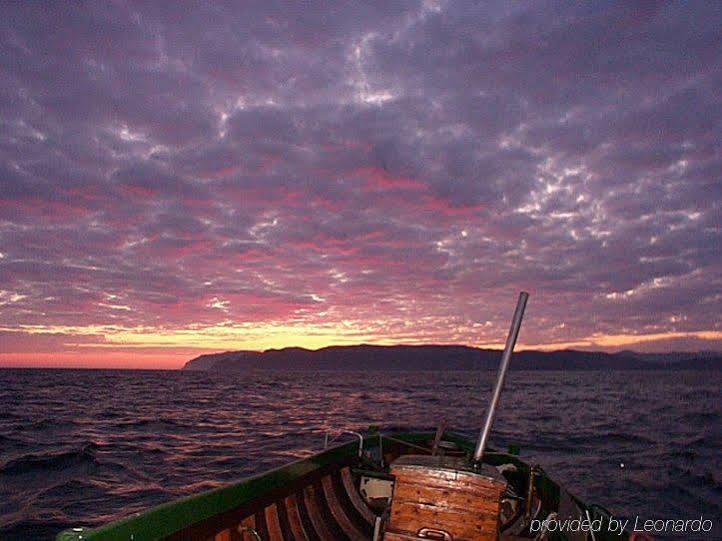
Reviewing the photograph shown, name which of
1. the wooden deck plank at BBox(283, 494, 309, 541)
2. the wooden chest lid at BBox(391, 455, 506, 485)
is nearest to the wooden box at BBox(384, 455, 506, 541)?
the wooden chest lid at BBox(391, 455, 506, 485)

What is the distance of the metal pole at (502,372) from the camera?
224 inches

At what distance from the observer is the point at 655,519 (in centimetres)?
1819

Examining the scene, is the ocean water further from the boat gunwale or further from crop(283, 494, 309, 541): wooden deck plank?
the boat gunwale

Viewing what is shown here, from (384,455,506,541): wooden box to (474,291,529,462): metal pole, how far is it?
0.93ft

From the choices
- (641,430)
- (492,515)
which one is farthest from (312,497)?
(641,430)

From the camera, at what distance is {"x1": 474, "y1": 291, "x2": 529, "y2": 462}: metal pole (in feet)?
18.7

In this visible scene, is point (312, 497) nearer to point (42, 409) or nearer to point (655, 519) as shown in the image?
point (655, 519)

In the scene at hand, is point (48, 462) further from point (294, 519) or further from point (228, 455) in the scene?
point (294, 519)

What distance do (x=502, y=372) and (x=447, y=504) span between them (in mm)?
1587

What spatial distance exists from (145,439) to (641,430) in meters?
38.8

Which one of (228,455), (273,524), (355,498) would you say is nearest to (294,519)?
(273,524)

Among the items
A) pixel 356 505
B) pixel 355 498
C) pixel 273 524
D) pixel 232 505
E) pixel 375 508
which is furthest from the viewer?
pixel 375 508

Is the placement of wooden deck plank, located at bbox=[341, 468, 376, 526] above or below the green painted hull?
below

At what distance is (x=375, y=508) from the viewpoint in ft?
32.9
